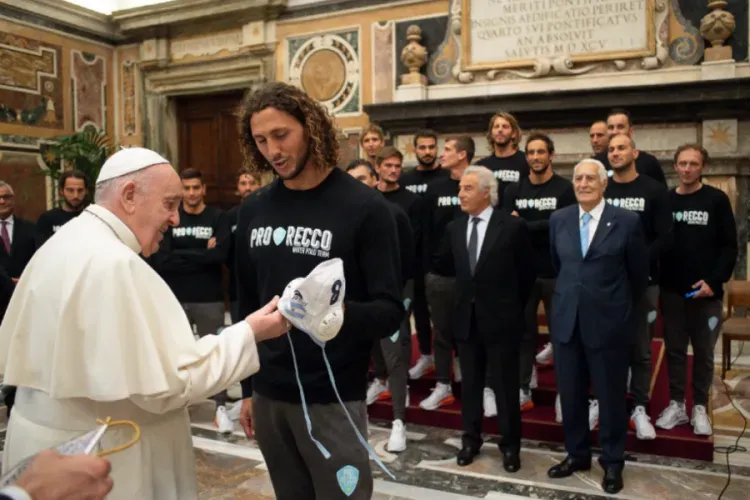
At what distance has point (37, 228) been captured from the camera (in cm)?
539

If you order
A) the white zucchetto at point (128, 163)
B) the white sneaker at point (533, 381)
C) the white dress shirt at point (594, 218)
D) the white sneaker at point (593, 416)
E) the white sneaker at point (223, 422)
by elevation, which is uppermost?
the white zucchetto at point (128, 163)

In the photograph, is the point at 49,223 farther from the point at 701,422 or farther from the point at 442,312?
the point at 701,422

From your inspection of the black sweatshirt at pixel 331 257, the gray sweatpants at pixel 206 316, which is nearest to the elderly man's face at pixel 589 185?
the black sweatshirt at pixel 331 257

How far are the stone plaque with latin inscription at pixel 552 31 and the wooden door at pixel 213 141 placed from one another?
12.1 feet

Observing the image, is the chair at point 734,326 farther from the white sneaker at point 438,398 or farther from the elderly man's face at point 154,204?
the elderly man's face at point 154,204

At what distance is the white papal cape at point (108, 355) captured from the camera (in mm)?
1484

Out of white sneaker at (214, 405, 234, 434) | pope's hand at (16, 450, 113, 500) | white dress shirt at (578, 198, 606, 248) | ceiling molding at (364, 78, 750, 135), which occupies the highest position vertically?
ceiling molding at (364, 78, 750, 135)

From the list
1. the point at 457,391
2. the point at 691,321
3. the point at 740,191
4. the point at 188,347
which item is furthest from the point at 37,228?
the point at 740,191

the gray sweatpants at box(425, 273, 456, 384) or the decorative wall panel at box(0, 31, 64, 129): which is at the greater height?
the decorative wall panel at box(0, 31, 64, 129)

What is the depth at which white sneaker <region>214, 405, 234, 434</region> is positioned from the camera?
4.55 m

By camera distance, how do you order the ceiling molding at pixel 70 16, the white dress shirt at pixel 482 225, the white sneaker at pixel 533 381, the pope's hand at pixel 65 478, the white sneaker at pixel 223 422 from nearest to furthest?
the pope's hand at pixel 65 478, the white dress shirt at pixel 482 225, the white sneaker at pixel 223 422, the white sneaker at pixel 533 381, the ceiling molding at pixel 70 16

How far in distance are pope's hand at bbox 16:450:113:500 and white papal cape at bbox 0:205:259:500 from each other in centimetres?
29

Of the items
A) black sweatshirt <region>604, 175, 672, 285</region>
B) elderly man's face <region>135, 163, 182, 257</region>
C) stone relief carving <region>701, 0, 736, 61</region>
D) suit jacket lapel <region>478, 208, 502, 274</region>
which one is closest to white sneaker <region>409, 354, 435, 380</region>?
suit jacket lapel <region>478, 208, 502, 274</region>

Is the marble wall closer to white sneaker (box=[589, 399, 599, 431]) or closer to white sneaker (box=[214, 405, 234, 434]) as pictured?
white sneaker (box=[214, 405, 234, 434])
